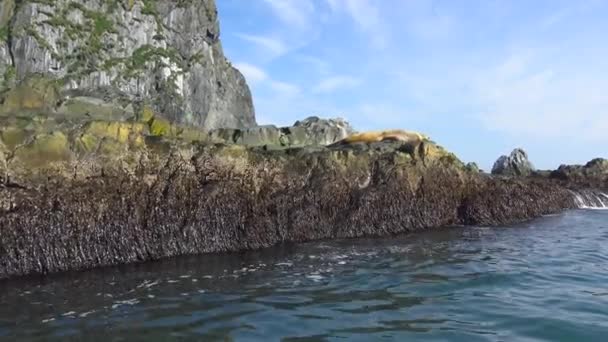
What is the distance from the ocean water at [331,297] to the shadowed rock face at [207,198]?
75 centimetres

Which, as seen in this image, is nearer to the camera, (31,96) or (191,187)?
(191,187)

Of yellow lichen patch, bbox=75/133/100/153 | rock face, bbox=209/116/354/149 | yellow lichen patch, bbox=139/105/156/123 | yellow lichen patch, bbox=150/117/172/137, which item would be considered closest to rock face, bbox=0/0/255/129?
rock face, bbox=209/116/354/149

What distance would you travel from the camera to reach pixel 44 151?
11.9 m

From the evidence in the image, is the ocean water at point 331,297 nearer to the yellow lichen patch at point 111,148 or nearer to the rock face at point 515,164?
the yellow lichen patch at point 111,148

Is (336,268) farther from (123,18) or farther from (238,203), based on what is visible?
(123,18)

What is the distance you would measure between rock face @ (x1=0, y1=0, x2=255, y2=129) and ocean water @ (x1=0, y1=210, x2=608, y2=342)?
199ft

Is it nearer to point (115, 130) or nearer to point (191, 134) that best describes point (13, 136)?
point (115, 130)

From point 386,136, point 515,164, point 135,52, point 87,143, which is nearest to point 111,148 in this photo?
point 87,143

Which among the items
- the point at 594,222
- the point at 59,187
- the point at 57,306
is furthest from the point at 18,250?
the point at 594,222

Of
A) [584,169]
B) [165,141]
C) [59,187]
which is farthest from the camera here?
[584,169]

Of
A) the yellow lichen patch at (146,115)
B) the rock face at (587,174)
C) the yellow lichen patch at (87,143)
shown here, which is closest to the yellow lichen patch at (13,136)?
the yellow lichen patch at (87,143)

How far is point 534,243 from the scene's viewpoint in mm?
14602

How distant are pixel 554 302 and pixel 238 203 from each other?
7701 mm

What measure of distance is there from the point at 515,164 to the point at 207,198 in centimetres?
2879
